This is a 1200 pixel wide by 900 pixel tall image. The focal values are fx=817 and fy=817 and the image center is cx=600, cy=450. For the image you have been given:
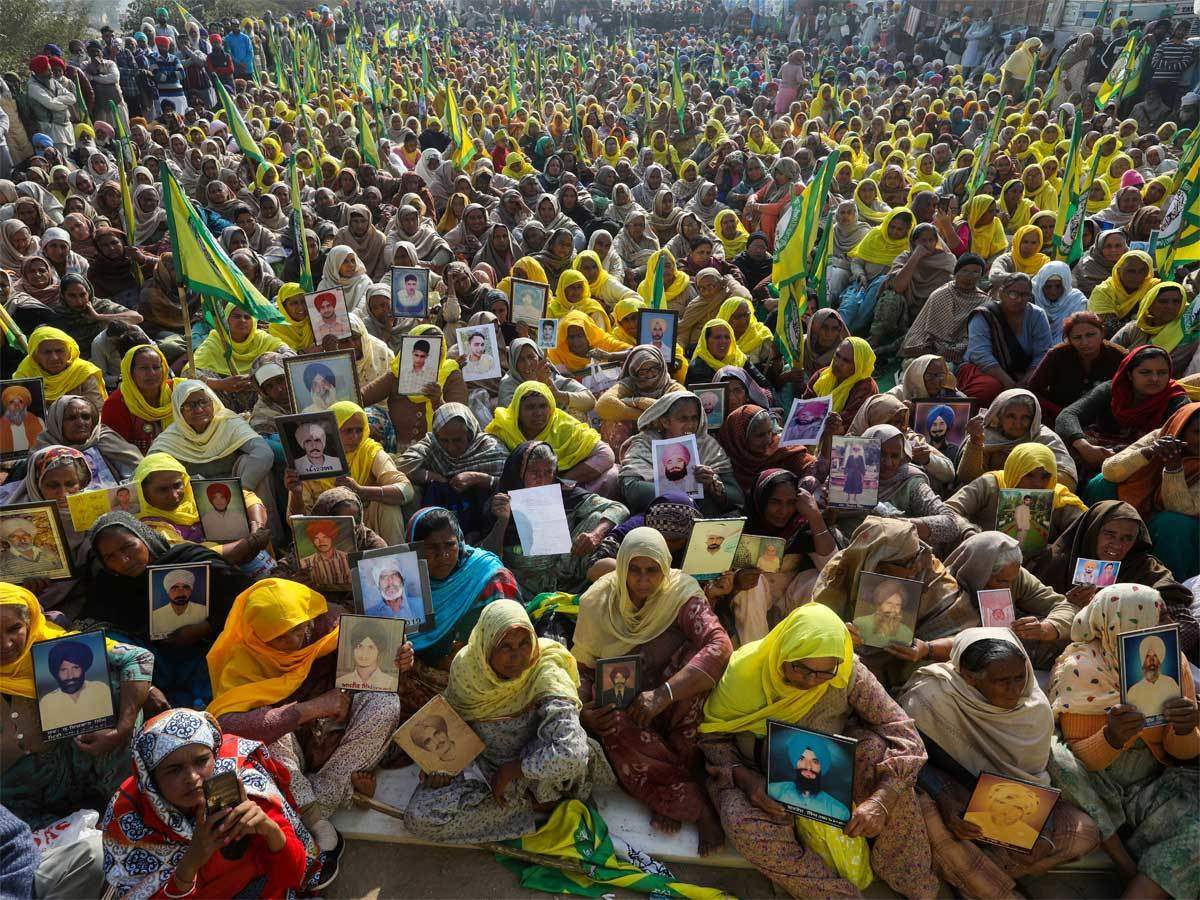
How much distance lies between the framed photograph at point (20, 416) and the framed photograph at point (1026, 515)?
5.35 m

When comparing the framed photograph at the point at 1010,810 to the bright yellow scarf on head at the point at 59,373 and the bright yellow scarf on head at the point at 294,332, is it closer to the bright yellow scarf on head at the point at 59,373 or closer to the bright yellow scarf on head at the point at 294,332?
the bright yellow scarf on head at the point at 294,332

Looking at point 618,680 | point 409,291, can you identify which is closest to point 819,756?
point 618,680

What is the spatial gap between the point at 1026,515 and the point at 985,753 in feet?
4.96

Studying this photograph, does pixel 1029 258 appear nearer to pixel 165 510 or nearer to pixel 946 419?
pixel 946 419

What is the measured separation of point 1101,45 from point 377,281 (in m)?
17.4

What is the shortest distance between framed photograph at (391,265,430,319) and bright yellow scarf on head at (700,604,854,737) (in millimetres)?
4202

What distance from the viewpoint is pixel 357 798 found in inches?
130

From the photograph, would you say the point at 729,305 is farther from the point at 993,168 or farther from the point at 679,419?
the point at 993,168

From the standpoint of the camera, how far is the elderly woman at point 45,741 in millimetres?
3008

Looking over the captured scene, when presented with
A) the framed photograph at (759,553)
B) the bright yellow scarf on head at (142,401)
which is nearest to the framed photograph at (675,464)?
the framed photograph at (759,553)

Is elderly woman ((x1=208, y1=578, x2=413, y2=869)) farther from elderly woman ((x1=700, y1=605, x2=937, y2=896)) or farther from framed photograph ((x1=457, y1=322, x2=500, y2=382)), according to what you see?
framed photograph ((x1=457, y1=322, x2=500, y2=382))

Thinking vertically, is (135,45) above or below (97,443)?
above

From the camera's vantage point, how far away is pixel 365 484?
4.66 metres

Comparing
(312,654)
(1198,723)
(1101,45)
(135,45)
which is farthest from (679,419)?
(1101,45)
